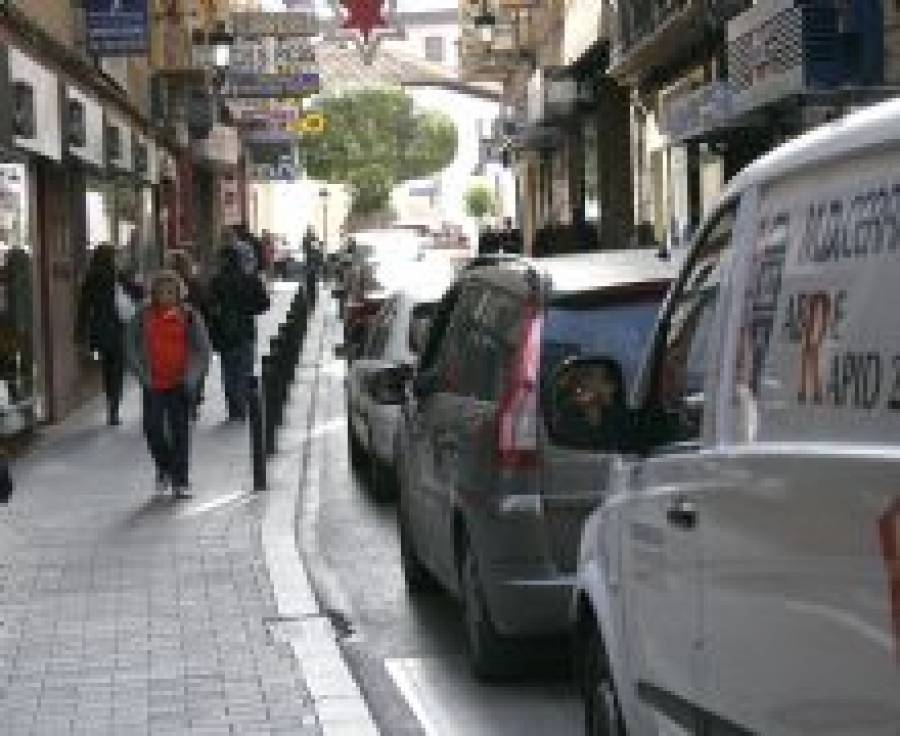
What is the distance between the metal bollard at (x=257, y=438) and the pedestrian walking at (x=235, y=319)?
210 inches

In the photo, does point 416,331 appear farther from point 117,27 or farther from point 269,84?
point 269,84

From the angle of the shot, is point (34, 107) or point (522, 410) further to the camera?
point (34, 107)

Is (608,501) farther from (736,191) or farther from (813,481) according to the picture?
(813,481)

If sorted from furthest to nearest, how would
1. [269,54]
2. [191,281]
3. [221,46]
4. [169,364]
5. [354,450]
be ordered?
[221,46] → [269,54] → [191,281] → [354,450] → [169,364]

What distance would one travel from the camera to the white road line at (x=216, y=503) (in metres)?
14.3

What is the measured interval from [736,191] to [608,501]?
4.11 feet

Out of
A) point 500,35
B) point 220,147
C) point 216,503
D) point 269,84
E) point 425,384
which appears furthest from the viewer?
point 500,35

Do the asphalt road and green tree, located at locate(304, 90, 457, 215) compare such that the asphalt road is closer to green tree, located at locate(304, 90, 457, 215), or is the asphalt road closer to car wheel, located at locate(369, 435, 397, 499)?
car wheel, located at locate(369, 435, 397, 499)

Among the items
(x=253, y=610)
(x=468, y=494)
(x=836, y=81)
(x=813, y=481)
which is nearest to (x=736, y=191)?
(x=813, y=481)

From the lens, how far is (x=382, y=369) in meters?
14.2

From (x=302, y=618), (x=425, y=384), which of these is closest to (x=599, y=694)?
(x=425, y=384)

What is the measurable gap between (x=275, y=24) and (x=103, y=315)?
17740mm

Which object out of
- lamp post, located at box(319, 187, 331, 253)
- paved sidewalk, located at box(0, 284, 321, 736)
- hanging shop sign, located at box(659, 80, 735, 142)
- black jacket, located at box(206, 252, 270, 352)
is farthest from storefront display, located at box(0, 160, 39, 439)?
lamp post, located at box(319, 187, 331, 253)

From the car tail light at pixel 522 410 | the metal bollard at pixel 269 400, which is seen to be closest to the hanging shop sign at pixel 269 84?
the metal bollard at pixel 269 400
